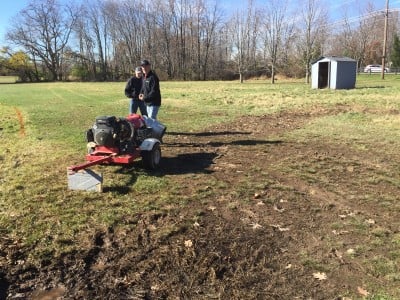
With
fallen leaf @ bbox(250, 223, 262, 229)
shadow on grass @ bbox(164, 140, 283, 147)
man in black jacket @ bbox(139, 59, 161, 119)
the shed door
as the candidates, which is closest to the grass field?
shadow on grass @ bbox(164, 140, 283, 147)

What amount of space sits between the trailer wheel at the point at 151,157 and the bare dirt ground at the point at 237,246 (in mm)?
323

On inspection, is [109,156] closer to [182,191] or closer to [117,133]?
[117,133]

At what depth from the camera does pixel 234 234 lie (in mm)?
4668

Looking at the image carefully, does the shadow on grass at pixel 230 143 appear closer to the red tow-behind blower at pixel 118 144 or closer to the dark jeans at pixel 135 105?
the dark jeans at pixel 135 105

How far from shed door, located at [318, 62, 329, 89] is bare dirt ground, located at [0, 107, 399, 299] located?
2512 cm

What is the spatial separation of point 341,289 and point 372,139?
7186mm

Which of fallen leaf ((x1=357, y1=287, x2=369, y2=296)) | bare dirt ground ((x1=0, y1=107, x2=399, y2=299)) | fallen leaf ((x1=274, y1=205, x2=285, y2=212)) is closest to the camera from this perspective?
Result: fallen leaf ((x1=357, y1=287, x2=369, y2=296))

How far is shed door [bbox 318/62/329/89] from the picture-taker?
31.2 meters

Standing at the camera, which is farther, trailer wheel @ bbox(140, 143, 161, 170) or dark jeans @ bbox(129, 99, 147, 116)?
dark jeans @ bbox(129, 99, 147, 116)

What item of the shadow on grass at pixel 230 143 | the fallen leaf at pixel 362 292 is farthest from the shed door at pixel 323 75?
the fallen leaf at pixel 362 292

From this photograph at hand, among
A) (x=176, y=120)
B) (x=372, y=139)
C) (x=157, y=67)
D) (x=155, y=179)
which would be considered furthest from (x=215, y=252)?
(x=157, y=67)

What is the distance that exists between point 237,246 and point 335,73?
27.0m

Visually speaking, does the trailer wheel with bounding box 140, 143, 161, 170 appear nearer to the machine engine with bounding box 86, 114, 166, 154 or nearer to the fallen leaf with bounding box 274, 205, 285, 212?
the machine engine with bounding box 86, 114, 166, 154

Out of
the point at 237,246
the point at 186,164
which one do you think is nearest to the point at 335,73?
the point at 186,164
